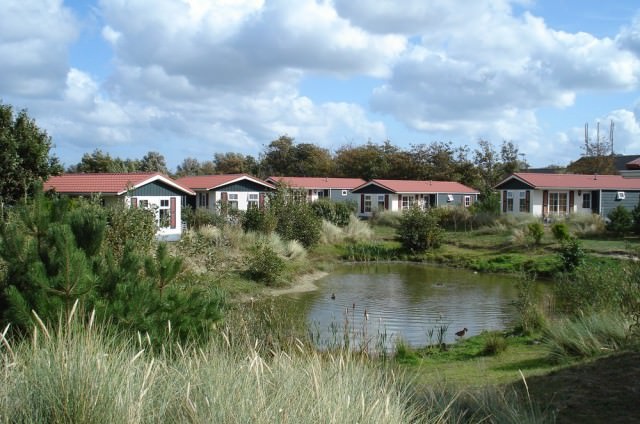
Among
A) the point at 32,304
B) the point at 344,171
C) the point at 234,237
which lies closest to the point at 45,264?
the point at 32,304

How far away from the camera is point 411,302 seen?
21219 millimetres

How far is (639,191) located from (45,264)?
4627 centimetres

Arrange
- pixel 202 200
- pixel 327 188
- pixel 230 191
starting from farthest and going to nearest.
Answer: pixel 327 188 < pixel 202 200 < pixel 230 191

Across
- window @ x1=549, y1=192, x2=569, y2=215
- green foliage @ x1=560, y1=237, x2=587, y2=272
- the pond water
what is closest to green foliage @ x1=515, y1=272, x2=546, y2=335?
the pond water

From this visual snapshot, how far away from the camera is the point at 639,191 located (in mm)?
46125

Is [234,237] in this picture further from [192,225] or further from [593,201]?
[593,201]

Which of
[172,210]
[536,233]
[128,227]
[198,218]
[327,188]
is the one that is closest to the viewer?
[128,227]

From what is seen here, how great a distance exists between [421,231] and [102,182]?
15.6 metres

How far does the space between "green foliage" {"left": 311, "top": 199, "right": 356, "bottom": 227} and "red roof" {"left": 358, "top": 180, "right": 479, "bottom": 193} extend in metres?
11.4

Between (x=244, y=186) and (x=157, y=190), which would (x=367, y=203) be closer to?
(x=244, y=186)

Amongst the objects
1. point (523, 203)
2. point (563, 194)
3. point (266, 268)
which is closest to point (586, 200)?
point (563, 194)

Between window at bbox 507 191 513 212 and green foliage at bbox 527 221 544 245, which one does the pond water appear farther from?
window at bbox 507 191 513 212

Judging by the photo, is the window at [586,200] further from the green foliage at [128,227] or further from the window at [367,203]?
the green foliage at [128,227]

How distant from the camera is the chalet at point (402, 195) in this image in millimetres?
52344
